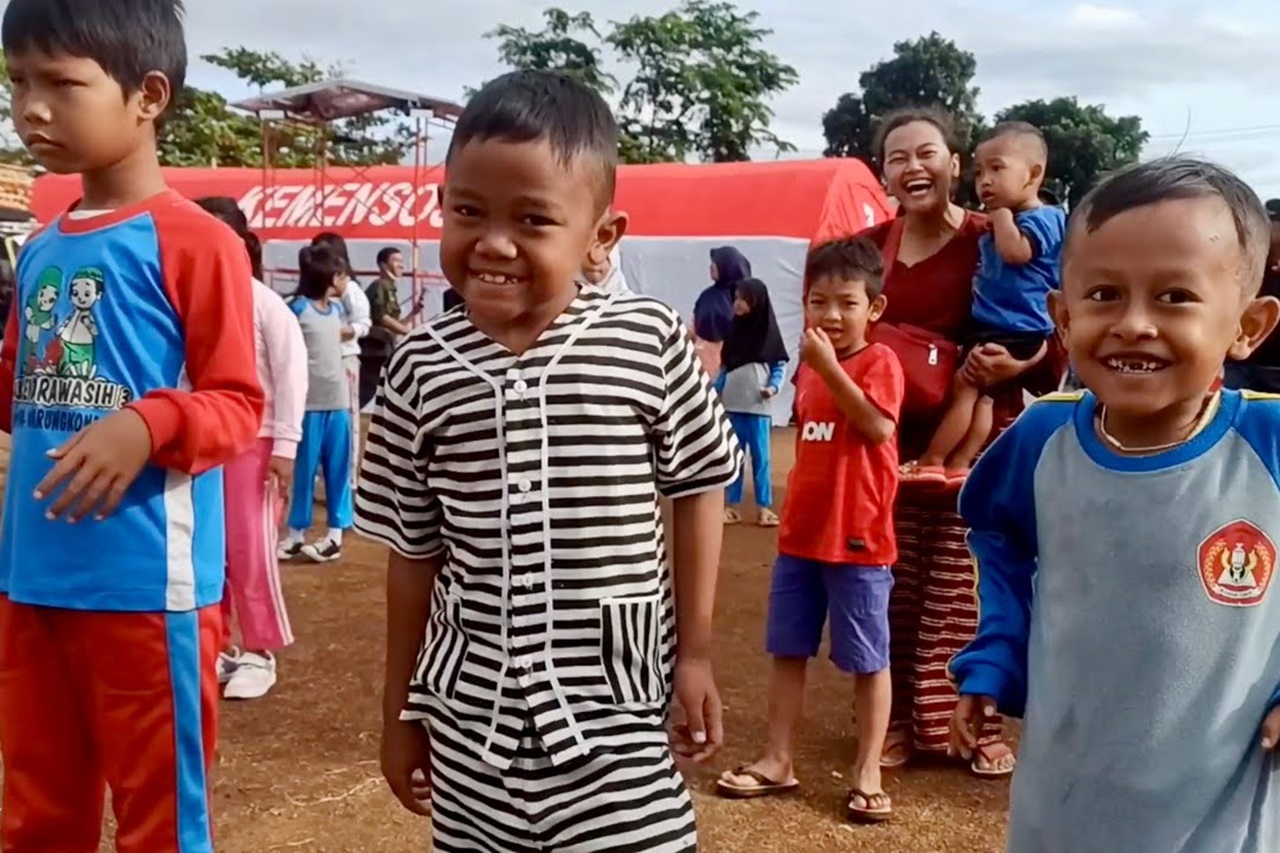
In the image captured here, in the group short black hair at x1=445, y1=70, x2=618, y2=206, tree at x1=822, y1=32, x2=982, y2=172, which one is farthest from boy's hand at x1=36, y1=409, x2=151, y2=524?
tree at x1=822, y1=32, x2=982, y2=172

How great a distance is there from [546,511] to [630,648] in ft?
0.74

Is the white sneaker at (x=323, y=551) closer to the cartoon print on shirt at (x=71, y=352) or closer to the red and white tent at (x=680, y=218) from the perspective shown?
the cartoon print on shirt at (x=71, y=352)

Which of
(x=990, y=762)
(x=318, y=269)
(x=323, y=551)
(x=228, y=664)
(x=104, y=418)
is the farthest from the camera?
(x=323, y=551)

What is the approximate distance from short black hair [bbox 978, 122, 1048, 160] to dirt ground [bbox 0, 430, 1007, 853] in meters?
1.94

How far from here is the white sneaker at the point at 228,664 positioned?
4.48m

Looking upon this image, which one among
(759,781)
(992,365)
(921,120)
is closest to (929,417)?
(992,365)

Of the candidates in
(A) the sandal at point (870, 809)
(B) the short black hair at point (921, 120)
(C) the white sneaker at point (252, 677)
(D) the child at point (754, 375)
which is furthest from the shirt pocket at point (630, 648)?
(D) the child at point (754, 375)

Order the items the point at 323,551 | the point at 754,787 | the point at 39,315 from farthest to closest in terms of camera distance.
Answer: the point at 323,551 < the point at 754,787 < the point at 39,315

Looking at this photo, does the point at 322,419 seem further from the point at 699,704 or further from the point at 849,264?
the point at 699,704

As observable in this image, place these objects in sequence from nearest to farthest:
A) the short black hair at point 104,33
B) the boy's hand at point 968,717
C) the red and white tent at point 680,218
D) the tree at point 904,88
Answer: the boy's hand at point 968,717 → the short black hair at point 104,33 → the red and white tent at point 680,218 → the tree at point 904,88

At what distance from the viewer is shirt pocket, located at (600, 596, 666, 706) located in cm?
168

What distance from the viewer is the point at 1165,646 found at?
1523 millimetres

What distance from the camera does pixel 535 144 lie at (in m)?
1.62

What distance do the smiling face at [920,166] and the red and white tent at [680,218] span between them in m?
9.47
